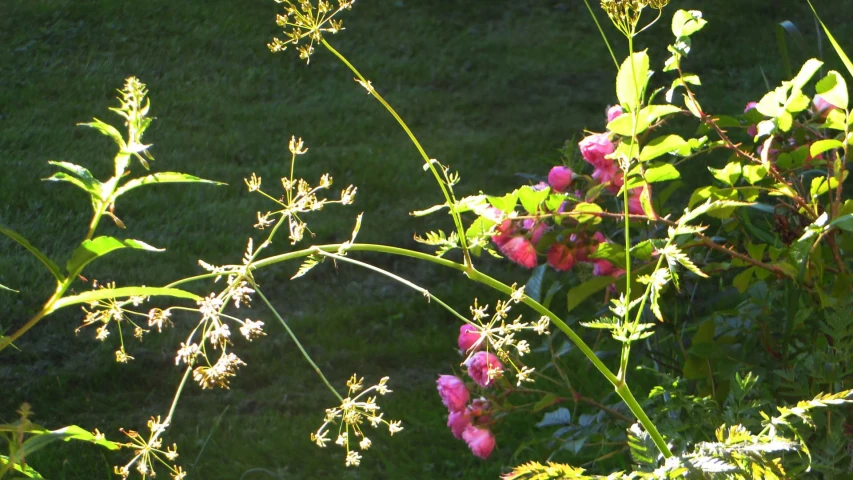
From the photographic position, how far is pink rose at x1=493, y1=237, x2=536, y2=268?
4.63ft

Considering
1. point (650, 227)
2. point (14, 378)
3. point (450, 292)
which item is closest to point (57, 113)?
point (14, 378)

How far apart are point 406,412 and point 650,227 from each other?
1.15 m

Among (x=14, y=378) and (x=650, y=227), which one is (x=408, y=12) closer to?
(x=14, y=378)

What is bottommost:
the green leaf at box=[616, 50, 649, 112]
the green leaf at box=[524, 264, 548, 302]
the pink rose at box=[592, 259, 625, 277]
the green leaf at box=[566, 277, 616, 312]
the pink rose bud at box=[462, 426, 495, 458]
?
the pink rose bud at box=[462, 426, 495, 458]

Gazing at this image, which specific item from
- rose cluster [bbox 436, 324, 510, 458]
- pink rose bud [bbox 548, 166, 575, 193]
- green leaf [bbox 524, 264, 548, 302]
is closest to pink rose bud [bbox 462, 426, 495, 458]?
rose cluster [bbox 436, 324, 510, 458]

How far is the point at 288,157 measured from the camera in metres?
4.23

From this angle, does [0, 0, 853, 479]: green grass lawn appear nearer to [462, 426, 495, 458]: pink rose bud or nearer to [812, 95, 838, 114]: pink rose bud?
[462, 426, 495, 458]: pink rose bud

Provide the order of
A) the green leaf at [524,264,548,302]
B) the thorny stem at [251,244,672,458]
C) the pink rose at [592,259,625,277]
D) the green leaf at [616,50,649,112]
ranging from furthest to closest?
1. the green leaf at [524,264,548,302]
2. the pink rose at [592,259,625,277]
3. the green leaf at [616,50,649,112]
4. the thorny stem at [251,244,672,458]

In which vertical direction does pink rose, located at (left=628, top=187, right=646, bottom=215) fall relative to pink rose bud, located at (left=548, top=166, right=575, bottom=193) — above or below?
below

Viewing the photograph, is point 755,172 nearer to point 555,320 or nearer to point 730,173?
point 730,173

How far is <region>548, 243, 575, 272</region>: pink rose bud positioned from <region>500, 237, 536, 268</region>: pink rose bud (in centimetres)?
4

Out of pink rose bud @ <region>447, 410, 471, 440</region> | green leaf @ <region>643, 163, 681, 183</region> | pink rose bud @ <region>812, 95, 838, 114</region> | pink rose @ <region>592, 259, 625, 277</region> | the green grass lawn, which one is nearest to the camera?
green leaf @ <region>643, 163, 681, 183</region>

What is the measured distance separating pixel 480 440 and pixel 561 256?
0.33 m

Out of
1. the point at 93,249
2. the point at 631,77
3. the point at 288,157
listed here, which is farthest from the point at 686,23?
the point at 288,157
